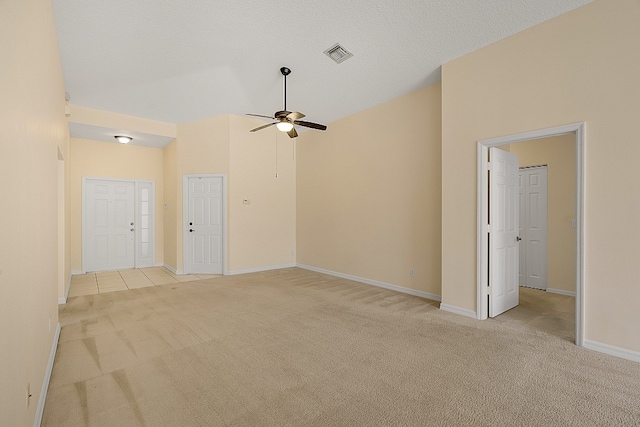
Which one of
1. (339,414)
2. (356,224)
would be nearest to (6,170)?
(339,414)

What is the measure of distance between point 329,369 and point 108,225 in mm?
6795

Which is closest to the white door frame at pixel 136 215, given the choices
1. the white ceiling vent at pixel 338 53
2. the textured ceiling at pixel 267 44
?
the textured ceiling at pixel 267 44

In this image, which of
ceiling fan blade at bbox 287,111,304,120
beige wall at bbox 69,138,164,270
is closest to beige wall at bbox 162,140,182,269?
beige wall at bbox 69,138,164,270

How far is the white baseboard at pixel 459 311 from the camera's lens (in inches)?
148

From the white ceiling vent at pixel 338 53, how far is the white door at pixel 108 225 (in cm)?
586

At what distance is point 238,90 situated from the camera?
17.6 ft

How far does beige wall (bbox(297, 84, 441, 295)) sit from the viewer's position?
465cm

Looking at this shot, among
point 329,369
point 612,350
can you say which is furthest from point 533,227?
point 329,369

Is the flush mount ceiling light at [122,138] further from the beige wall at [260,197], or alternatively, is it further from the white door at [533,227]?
the white door at [533,227]

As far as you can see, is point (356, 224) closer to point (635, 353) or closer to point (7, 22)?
point (635, 353)

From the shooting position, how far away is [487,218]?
12.1 ft

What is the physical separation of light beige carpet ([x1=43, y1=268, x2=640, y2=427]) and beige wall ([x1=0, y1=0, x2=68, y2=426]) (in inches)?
22.5

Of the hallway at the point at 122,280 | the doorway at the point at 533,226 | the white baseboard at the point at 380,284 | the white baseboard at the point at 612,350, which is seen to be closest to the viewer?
the white baseboard at the point at 612,350

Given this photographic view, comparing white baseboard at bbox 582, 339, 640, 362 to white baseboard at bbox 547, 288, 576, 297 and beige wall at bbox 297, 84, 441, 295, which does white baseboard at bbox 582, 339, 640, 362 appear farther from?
white baseboard at bbox 547, 288, 576, 297
